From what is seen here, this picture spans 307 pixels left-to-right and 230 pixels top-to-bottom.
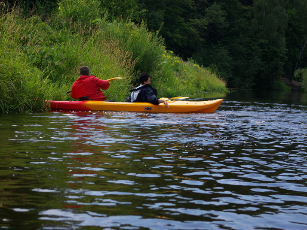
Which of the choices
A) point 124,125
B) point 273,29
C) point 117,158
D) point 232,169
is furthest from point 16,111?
point 273,29

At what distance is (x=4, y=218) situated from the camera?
3.50m

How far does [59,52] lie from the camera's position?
1418cm

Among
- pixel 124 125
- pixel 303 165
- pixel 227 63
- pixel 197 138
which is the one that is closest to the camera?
pixel 303 165

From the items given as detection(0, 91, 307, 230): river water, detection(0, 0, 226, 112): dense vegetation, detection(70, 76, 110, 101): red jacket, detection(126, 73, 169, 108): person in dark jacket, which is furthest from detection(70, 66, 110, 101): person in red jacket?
detection(0, 91, 307, 230): river water

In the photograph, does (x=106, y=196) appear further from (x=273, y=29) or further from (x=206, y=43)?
(x=273, y=29)

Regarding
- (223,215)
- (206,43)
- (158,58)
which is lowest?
(223,215)

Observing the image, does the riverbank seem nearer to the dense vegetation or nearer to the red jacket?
the dense vegetation

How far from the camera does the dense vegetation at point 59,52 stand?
11.2 meters

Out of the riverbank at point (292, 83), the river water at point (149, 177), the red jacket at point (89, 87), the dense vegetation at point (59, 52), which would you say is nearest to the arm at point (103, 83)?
the red jacket at point (89, 87)

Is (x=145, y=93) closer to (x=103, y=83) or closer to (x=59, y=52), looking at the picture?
(x=103, y=83)

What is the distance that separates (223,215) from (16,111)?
26.6 feet

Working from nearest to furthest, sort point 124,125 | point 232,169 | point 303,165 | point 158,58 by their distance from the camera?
point 232,169 < point 303,165 < point 124,125 < point 158,58

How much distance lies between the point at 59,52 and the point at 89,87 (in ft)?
7.92

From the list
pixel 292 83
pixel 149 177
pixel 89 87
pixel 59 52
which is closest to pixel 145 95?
pixel 89 87
